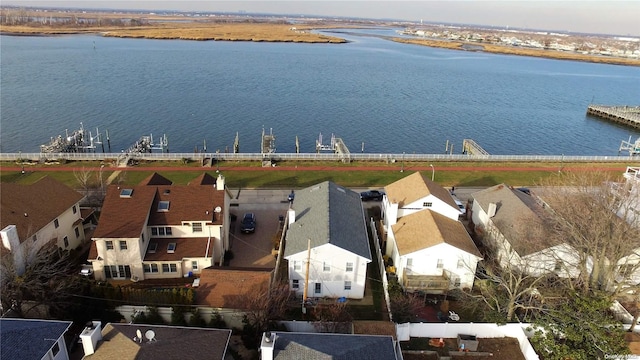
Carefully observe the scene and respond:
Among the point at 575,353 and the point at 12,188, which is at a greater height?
the point at 12,188

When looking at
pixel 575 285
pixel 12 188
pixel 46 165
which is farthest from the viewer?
pixel 46 165

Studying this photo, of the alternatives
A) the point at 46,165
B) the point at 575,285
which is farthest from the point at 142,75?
the point at 575,285

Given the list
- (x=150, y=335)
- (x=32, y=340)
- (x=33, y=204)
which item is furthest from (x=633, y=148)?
(x=32, y=340)

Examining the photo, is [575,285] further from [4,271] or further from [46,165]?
[46,165]

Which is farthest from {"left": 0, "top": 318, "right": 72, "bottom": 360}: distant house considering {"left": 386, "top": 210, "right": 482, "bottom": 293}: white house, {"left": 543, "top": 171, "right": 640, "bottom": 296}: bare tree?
{"left": 543, "top": 171, "right": 640, "bottom": 296}: bare tree

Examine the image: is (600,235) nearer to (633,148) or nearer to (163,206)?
(163,206)

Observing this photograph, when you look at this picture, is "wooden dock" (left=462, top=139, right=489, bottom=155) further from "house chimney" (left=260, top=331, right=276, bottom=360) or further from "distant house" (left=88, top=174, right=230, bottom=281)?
"house chimney" (left=260, top=331, right=276, bottom=360)
